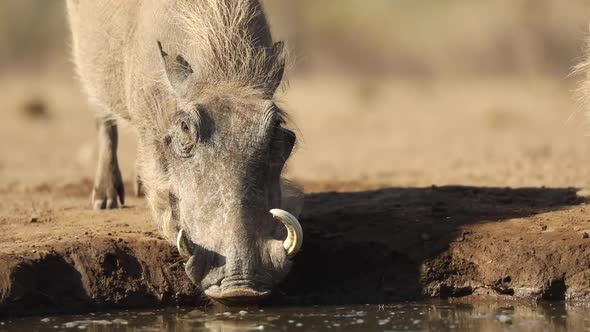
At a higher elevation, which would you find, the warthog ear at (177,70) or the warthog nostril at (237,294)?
→ the warthog ear at (177,70)

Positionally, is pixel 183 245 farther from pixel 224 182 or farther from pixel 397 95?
pixel 397 95

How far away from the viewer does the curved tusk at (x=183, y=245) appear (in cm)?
509

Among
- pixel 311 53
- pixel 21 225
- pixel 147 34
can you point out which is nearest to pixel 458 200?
pixel 147 34

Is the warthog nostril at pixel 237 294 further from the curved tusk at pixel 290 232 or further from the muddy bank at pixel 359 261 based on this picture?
the muddy bank at pixel 359 261

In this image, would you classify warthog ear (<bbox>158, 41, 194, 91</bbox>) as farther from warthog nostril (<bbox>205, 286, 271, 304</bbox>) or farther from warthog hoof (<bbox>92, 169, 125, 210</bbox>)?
warthog hoof (<bbox>92, 169, 125, 210</bbox>)

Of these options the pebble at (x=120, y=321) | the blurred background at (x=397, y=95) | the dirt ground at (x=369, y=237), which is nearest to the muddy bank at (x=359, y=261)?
the dirt ground at (x=369, y=237)

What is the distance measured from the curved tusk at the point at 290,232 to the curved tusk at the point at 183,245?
409 millimetres

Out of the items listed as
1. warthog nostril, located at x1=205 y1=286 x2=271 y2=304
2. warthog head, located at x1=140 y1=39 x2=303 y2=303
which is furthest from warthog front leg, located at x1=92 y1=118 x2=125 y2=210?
warthog nostril, located at x1=205 y1=286 x2=271 y2=304

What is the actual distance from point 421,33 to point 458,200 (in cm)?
2487

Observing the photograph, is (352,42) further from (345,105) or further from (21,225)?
(21,225)

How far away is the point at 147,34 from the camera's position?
20.5 feet

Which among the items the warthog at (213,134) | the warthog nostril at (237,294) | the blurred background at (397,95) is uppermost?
the blurred background at (397,95)

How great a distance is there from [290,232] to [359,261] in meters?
0.83

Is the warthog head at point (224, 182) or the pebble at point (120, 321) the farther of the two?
the pebble at point (120, 321)
